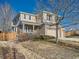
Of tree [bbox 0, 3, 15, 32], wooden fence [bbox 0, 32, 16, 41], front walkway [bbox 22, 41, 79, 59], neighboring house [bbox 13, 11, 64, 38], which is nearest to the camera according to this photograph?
front walkway [bbox 22, 41, 79, 59]

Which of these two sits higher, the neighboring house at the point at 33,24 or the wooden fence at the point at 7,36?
the neighboring house at the point at 33,24

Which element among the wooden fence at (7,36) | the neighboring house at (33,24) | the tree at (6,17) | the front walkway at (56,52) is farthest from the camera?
the tree at (6,17)

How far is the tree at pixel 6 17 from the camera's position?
103 feet

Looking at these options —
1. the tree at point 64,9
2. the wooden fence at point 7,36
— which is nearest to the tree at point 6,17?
the wooden fence at point 7,36

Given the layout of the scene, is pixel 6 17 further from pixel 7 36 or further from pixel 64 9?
pixel 64 9

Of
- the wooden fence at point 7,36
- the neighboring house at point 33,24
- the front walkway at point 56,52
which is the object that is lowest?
the front walkway at point 56,52

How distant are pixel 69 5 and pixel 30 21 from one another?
1638cm

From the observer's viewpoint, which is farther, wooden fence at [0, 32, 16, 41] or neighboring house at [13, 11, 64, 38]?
neighboring house at [13, 11, 64, 38]

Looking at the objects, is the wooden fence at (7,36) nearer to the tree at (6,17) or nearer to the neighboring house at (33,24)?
the neighboring house at (33,24)

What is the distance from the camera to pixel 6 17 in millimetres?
32094

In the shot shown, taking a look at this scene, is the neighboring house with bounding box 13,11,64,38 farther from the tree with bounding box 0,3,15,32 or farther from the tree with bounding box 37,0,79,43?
the tree with bounding box 37,0,79,43

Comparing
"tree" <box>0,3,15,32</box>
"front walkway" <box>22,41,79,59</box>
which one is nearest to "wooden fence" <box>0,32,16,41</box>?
"tree" <box>0,3,15,32</box>

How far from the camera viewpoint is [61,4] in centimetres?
1630

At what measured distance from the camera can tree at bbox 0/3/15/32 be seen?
3132cm
